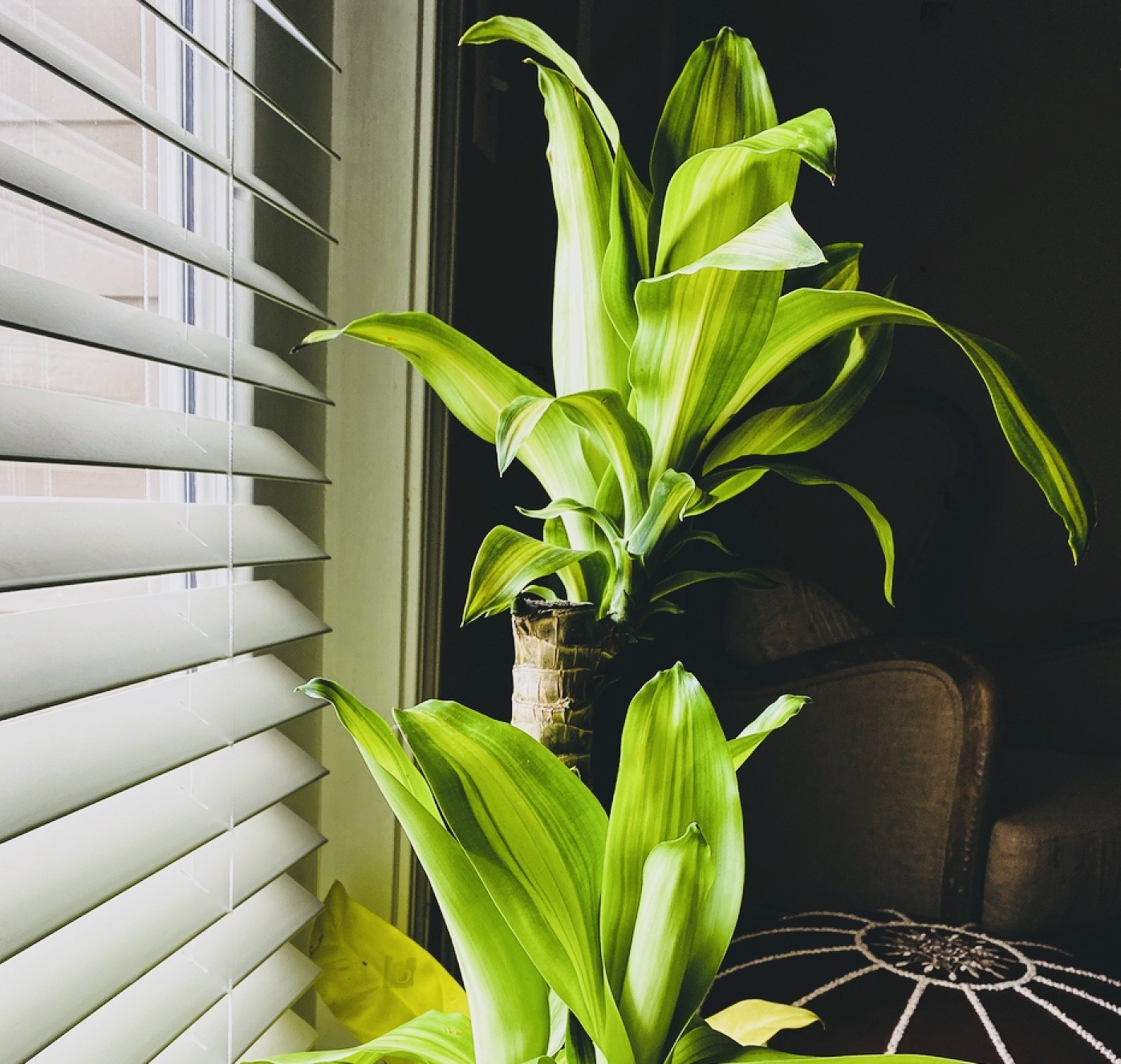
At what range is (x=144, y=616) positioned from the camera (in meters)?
0.55

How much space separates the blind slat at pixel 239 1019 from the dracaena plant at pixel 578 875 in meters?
0.18

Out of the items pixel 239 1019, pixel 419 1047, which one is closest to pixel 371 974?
pixel 239 1019

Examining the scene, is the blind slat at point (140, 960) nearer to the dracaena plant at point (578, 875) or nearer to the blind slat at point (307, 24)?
the dracaena plant at point (578, 875)

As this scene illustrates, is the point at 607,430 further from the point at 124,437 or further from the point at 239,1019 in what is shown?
the point at 239,1019

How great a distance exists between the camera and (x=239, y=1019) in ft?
2.13

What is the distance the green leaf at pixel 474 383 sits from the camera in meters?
0.54

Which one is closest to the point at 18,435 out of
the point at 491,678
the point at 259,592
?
the point at 259,592

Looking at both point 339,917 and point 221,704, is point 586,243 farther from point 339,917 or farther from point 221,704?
point 339,917

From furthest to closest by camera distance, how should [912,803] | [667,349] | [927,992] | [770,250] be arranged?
[912,803], [927,992], [667,349], [770,250]

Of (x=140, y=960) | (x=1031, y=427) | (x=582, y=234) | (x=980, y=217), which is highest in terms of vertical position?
(x=980, y=217)

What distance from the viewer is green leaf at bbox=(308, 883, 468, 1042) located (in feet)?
2.22

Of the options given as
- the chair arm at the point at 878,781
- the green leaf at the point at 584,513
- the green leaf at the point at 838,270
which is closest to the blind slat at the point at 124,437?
the green leaf at the point at 584,513

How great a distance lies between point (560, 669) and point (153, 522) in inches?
10.3

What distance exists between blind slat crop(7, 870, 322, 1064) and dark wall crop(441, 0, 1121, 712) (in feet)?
5.23
